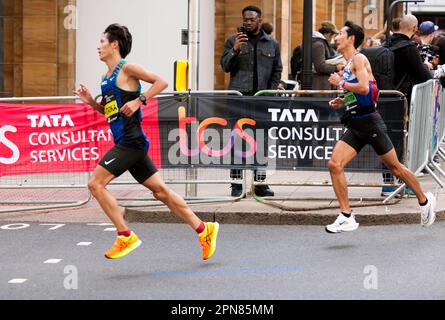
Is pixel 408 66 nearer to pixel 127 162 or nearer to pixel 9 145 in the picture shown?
pixel 9 145

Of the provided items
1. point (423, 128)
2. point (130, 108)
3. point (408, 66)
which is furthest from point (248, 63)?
point (130, 108)

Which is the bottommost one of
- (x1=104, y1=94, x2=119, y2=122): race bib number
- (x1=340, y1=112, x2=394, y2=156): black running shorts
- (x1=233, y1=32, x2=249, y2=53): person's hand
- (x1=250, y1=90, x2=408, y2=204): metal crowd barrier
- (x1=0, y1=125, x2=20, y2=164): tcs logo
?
(x1=250, y1=90, x2=408, y2=204): metal crowd barrier

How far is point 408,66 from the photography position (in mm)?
12008

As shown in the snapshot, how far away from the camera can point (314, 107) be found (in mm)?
A: 11305

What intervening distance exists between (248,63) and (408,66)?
1.80 meters

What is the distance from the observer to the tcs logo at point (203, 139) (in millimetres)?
11375

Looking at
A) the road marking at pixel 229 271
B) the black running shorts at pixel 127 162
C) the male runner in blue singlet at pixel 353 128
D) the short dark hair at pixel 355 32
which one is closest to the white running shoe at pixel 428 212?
the male runner in blue singlet at pixel 353 128

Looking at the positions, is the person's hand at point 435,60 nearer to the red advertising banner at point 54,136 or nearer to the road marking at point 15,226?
the red advertising banner at point 54,136

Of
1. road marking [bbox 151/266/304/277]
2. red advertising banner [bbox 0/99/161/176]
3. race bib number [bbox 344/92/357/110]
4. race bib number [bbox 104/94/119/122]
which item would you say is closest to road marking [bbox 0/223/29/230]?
red advertising banner [bbox 0/99/161/176]

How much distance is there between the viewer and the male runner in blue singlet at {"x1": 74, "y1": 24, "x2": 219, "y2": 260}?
8266 millimetres

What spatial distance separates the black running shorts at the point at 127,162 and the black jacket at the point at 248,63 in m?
4.04

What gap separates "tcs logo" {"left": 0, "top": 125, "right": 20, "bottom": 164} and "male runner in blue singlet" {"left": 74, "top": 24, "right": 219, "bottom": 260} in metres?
3.14

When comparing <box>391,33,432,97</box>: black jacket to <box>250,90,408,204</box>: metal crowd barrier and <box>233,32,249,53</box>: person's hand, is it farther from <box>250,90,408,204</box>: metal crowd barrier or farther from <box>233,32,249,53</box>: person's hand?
<box>233,32,249,53</box>: person's hand
